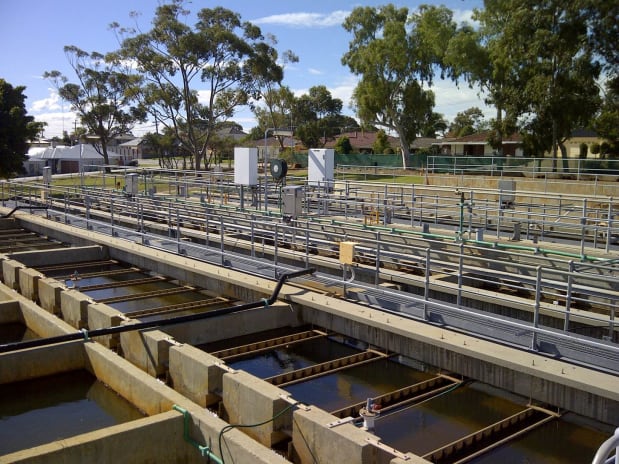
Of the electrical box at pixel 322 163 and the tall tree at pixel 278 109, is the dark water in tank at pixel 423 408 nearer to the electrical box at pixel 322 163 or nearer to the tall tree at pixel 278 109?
the electrical box at pixel 322 163

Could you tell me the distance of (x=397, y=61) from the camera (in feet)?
167

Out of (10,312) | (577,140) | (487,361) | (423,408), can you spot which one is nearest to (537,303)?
(487,361)

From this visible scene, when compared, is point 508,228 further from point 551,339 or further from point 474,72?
point 474,72

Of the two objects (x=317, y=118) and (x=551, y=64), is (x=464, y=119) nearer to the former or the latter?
(x=317, y=118)

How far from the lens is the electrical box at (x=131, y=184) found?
71.8 feet

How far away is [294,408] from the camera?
6941 millimetres

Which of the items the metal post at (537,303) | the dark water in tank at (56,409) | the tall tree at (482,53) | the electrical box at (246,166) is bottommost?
the dark water in tank at (56,409)

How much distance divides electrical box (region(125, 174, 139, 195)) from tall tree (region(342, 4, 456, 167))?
106 ft

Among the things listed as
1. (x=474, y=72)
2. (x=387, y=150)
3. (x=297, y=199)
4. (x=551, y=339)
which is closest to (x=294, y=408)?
(x=551, y=339)

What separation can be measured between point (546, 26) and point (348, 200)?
68.8 ft

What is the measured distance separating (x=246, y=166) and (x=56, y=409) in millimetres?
12620

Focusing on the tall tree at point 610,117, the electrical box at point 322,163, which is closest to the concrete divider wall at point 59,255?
the electrical box at point 322,163

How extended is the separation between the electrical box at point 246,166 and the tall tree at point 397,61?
3201cm

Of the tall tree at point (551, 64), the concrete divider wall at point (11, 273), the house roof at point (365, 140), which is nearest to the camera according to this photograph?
the concrete divider wall at point (11, 273)
